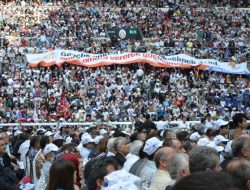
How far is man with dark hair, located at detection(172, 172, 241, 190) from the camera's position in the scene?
2.65 m

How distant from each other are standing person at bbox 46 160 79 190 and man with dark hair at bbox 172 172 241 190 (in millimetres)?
2353

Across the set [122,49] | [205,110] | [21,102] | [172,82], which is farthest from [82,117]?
[122,49]

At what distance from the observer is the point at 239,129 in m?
8.76

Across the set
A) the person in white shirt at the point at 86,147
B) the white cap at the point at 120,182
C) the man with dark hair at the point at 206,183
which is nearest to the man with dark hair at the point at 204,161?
the white cap at the point at 120,182

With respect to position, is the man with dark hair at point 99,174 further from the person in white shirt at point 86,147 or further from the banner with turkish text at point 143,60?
the banner with turkish text at point 143,60

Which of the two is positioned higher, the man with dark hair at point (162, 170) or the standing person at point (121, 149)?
the man with dark hair at point (162, 170)

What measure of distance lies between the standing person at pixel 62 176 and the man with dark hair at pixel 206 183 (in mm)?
2353

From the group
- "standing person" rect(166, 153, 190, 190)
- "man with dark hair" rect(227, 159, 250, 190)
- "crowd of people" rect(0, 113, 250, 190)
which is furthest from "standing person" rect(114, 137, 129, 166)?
"man with dark hair" rect(227, 159, 250, 190)

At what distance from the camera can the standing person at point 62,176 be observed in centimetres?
496

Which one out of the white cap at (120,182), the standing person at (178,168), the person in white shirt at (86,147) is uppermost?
the white cap at (120,182)

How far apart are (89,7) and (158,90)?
49.9 feet

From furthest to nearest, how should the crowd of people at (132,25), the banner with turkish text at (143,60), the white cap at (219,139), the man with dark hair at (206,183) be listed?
the crowd of people at (132,25) → the banner with turkish text at (143,60) → the white cap at (219,139) → the man with dark hair at (206,183)

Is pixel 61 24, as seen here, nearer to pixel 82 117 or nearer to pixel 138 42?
pixel 138 42

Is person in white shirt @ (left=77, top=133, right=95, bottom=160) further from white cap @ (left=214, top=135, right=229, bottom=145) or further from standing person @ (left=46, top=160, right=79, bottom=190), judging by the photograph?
standing person @ (left=46, top=160, right=79, bottom=190)
